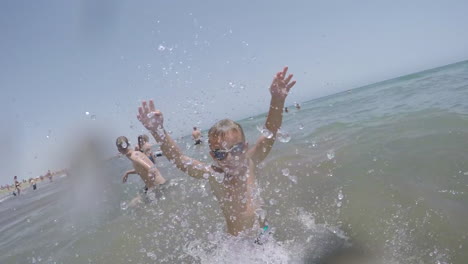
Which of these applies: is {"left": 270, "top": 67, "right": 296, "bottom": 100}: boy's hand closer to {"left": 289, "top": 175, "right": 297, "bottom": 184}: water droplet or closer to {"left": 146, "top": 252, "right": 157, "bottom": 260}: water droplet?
{"left": 146, "top": 252, "right": 157, "bottom": 260}: water droplet

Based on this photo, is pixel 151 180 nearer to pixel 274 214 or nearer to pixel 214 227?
pixel 214 227

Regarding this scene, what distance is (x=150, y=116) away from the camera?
3.86m

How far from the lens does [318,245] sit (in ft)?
12.3

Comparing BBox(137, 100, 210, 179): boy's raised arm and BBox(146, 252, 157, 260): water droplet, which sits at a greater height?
BBox(137, 100, 210, 179): boy's raised arm

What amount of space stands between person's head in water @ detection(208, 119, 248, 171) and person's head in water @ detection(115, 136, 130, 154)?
5.25 metres

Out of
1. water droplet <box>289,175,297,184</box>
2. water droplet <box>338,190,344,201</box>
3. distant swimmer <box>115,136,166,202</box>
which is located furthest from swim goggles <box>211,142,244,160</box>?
distant swimmer <box>115,136,166,202</box>

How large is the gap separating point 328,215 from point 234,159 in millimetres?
1778

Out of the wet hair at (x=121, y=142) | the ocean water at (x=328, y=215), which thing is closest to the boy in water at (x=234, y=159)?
the ocean water at (x=328, y=215)

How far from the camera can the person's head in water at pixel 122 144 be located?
823 cm

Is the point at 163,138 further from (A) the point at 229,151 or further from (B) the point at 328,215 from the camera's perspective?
Answer: (B) the point at 328,215

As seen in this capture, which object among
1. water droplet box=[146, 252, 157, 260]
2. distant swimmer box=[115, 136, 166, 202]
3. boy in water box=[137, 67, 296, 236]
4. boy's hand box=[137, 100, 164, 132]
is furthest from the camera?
distant swimmer box=[115, 136, 166, 202]

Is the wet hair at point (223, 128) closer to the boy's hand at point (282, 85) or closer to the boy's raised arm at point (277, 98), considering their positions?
the boy's raised arm at point (277, 98)

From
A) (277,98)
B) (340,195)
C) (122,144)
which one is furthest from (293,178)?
(122,144)

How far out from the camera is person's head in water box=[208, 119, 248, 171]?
3574 millimetres
